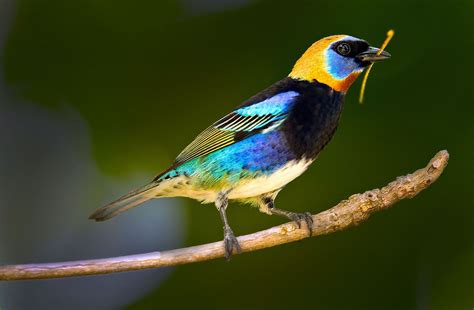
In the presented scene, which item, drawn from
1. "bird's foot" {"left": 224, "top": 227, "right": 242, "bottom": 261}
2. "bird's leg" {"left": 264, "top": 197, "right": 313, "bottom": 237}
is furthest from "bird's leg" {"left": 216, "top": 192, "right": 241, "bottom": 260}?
"bird's leg" {"left": 264, "top": 197, "right": 313, "bottom": 237}

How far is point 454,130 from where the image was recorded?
240cm

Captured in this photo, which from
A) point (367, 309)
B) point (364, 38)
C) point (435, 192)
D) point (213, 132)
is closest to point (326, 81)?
point (364, 38)

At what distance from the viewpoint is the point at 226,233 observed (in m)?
2.10

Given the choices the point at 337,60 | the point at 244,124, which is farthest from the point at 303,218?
the point at 337,60

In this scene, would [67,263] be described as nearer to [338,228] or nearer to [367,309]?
[338,228]

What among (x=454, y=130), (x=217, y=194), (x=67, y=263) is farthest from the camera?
(x=454, y=130)

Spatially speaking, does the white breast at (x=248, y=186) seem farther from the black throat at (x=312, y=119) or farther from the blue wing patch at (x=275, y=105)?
the blue wing patch at (x=275, y=105)

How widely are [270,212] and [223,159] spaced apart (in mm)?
269

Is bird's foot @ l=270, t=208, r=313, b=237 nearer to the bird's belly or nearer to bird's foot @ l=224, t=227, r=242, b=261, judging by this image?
the bird's belly

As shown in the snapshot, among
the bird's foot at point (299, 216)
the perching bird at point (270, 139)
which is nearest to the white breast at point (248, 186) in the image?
the perching bird at point (270, 139)

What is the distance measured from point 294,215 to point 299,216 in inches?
Result: 2.0

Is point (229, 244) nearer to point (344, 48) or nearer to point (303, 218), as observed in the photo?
point (303, 218)

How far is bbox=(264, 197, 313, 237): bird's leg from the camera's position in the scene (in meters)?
2.09

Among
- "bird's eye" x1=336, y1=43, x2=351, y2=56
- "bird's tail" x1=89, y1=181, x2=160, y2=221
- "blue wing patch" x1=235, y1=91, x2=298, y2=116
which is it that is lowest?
"bird's tail" x1=89, y1=181, x2=160, y2=221
